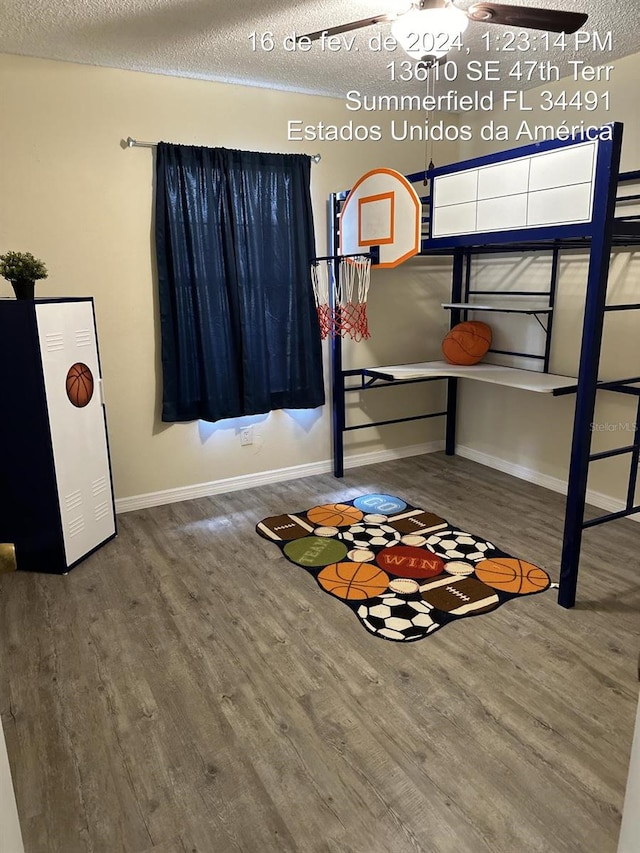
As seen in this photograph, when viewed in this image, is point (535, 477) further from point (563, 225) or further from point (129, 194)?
point (129, 194)

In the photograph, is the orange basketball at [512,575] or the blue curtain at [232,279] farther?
the blue curtain at [232,279]

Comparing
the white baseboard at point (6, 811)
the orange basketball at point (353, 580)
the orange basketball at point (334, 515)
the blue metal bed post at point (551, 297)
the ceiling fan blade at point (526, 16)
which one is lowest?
the orange basketball at point (353, 580)

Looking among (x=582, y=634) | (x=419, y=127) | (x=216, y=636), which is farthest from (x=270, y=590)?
(x=419, y=127)

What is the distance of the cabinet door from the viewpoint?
9.23 ft

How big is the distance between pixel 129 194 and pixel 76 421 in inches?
55.8

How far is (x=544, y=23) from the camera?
209cm

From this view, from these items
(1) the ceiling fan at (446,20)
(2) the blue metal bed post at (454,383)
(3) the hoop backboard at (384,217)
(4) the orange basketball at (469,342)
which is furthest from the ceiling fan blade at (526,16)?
(2) the blue metal bed post at (454,383)

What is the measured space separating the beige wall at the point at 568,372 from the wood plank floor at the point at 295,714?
0.87 metres

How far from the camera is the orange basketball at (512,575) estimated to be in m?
2.79

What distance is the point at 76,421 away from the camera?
2.98 meters

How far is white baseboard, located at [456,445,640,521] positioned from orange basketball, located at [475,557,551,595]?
983 mm

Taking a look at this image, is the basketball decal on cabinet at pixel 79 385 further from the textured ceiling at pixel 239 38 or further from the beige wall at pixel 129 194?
the textured ceiling at pixel 239 38

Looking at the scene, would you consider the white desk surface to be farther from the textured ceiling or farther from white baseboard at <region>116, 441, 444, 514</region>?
the textured ceiling

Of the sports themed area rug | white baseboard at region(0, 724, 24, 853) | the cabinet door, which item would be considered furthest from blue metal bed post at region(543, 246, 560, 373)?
white baseboard at region(0, 724, 24, 853)
